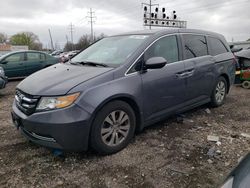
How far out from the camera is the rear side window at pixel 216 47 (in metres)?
5.12

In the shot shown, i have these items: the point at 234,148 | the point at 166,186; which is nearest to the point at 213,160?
the point at 234,148

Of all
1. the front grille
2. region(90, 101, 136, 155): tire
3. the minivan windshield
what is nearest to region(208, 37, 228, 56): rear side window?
the minivan windshield

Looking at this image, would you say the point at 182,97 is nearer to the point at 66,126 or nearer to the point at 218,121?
the point at 218,121

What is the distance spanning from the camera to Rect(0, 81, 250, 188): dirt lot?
108 inches

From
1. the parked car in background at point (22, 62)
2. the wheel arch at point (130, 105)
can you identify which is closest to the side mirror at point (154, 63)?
the wheel arch at point (130, 105)

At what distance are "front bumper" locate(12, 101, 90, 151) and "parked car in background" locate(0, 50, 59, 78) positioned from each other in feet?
25.7

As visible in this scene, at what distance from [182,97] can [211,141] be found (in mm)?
880

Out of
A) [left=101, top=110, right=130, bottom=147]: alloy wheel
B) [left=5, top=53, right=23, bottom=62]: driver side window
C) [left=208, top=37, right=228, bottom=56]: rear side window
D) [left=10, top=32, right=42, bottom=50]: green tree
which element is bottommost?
[left=101, top=110, right=130, bottom=147]: alloy wheel

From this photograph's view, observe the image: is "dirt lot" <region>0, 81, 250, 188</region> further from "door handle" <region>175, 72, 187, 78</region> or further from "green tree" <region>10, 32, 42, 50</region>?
"green tree" <region>10, 32, 42, 50</region>

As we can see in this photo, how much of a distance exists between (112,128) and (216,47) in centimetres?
328

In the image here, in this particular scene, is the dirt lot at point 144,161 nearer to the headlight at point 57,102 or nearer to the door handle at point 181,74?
the headlight at point 57,102

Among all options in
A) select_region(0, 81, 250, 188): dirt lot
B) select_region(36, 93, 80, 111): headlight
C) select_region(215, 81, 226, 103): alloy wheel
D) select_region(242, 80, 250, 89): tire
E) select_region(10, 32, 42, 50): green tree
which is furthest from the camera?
select_region(10, 32, 42, 50): green tree

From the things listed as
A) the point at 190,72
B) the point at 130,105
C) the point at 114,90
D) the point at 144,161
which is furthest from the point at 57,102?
the point at 190,72

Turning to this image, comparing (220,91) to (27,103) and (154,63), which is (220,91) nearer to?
(154,63)
